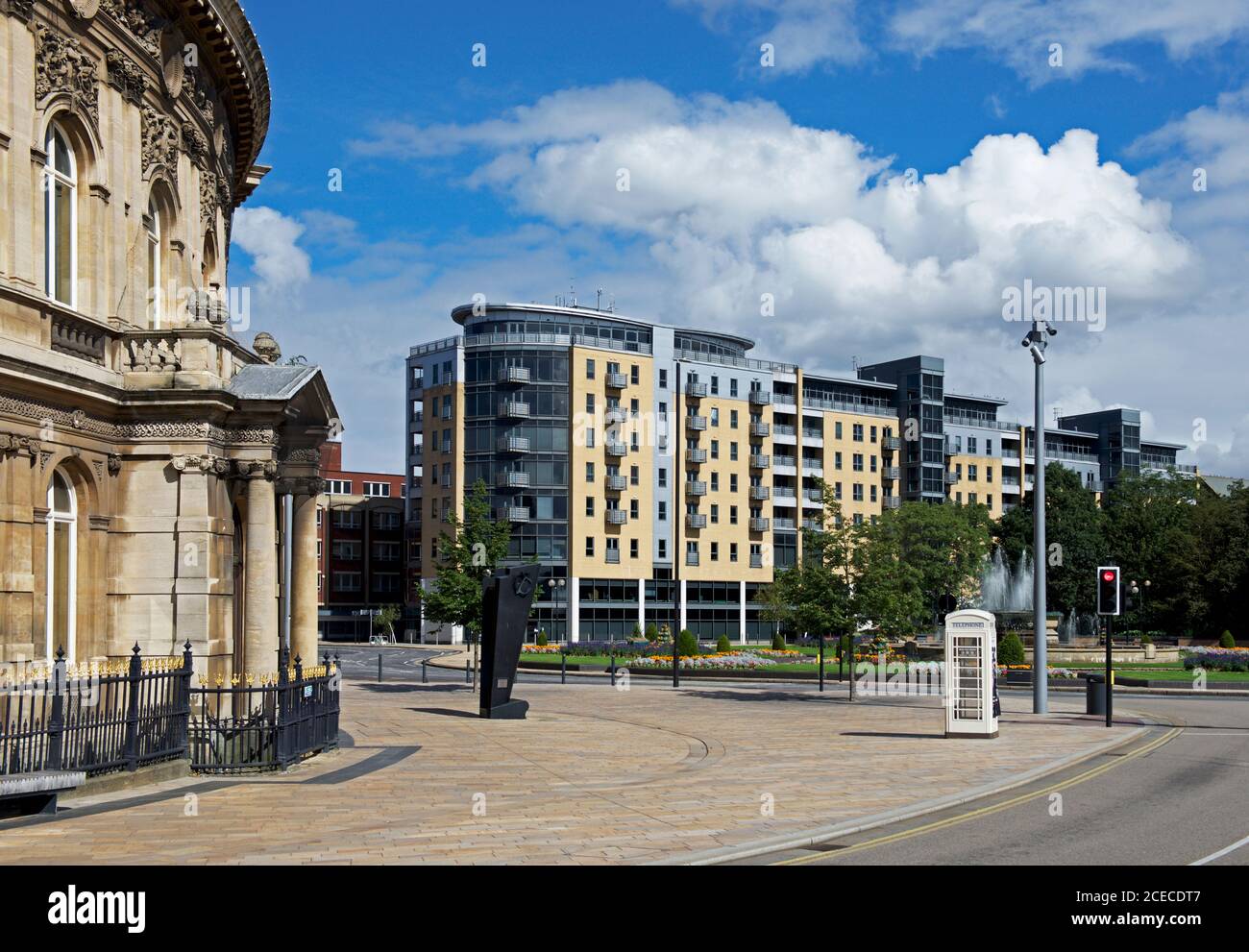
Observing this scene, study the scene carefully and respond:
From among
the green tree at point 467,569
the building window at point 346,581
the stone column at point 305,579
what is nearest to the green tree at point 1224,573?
the green tree at point 467,569

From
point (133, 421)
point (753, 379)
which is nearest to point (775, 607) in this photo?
point (133, 421)

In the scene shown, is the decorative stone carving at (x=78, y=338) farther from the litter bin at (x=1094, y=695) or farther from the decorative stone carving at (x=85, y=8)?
the litter bin at (x=1094, y=695)

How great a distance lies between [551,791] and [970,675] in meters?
12.6

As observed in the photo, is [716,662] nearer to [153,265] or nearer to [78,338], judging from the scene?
[153,265]

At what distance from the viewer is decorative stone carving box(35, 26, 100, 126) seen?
63.9 feet

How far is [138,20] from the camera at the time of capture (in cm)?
2198

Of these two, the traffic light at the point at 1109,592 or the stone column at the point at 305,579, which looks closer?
the stone column at the point at 305,579

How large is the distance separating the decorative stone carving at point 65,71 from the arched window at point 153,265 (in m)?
2.86

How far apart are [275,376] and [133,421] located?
2.53 metres

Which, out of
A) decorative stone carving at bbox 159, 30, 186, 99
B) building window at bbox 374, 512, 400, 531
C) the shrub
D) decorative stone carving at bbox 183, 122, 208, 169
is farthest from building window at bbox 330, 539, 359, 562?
decorative stone carving at bbox 159, 30, 186, 99

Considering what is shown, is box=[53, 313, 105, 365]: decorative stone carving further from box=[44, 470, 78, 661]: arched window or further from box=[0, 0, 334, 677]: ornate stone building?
box=[44, 470, 78, 661]: arched window

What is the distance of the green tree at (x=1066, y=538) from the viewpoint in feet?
336

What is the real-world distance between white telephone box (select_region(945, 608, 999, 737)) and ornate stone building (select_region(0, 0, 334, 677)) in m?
13.9
